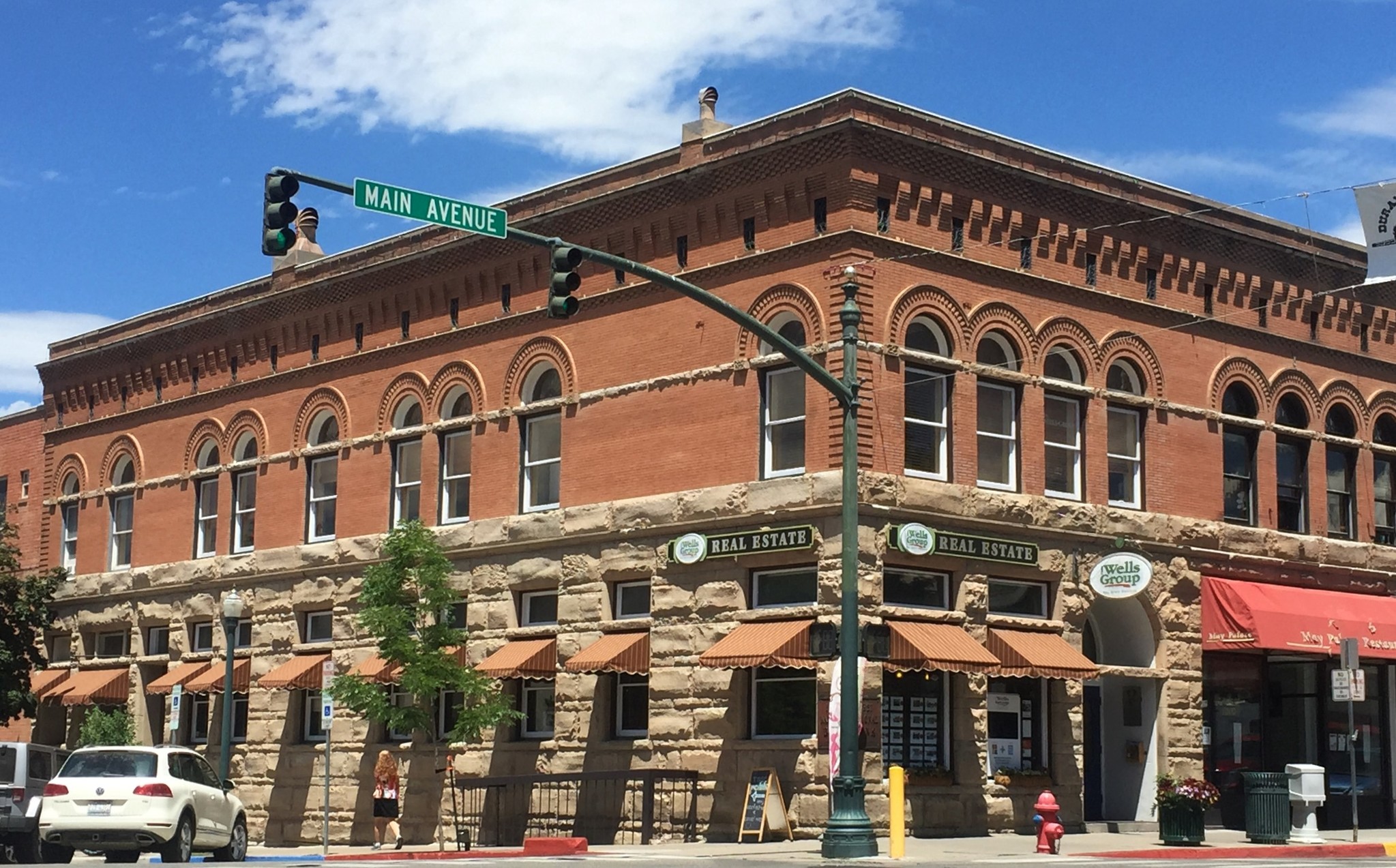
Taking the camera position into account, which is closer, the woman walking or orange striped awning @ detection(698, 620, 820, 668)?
orange striped awning @ detection(698, 620, 820, 668)

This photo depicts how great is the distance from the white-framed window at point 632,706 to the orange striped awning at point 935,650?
5.29 meters

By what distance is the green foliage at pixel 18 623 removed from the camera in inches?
1770

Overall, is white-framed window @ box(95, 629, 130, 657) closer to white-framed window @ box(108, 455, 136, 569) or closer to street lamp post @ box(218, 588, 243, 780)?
white-framed window @ box(108, 455, 136, 569)

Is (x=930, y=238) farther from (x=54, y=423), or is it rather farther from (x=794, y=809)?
(x=54, y=423)

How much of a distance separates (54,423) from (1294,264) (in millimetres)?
31040

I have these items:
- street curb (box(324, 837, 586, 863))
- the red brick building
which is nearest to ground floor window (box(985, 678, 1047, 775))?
the red brick building

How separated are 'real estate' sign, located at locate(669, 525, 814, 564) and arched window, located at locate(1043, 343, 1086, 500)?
524 cm

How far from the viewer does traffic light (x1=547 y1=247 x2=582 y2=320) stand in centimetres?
2278

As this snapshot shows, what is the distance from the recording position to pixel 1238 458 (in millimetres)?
35562

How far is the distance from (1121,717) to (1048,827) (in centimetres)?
777

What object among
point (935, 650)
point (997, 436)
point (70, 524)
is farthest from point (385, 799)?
point (70, 524)

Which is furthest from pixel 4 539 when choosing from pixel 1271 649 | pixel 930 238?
pixel 1271 649

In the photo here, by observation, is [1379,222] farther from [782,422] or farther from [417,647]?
[417,647]

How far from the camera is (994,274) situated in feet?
104
